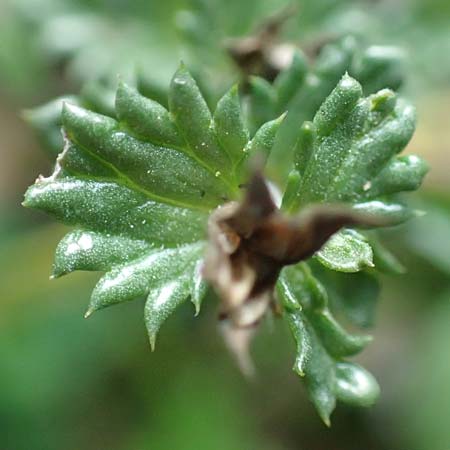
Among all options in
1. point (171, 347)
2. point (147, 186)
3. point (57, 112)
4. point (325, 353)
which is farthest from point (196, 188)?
point (171, 347)

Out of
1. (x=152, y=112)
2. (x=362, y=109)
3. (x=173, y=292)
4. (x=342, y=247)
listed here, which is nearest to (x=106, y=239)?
(x=173, y=292)

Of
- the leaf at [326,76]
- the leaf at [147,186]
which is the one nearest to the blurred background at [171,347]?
the leaf at [326,76]

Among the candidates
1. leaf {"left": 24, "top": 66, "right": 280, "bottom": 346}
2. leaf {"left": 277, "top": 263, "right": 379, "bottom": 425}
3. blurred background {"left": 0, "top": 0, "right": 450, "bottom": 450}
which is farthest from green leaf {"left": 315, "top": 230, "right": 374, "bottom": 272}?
blurred background {"left": 0, "top": 0, "right": 450, "bottom": 450}

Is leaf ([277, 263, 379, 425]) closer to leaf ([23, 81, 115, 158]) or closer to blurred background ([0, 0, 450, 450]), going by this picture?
leaf ([23, 81, 115, 158])

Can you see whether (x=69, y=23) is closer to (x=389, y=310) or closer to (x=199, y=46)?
(x=199, y=46)

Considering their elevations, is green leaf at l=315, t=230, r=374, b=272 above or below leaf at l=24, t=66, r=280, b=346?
below

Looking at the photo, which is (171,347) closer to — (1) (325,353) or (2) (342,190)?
(1) (325,353)

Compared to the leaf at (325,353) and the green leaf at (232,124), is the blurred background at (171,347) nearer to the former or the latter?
the leaf at (325,353)

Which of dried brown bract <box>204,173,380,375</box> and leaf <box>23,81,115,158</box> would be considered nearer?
dried brown bract <box>204,173,380,375</box>
